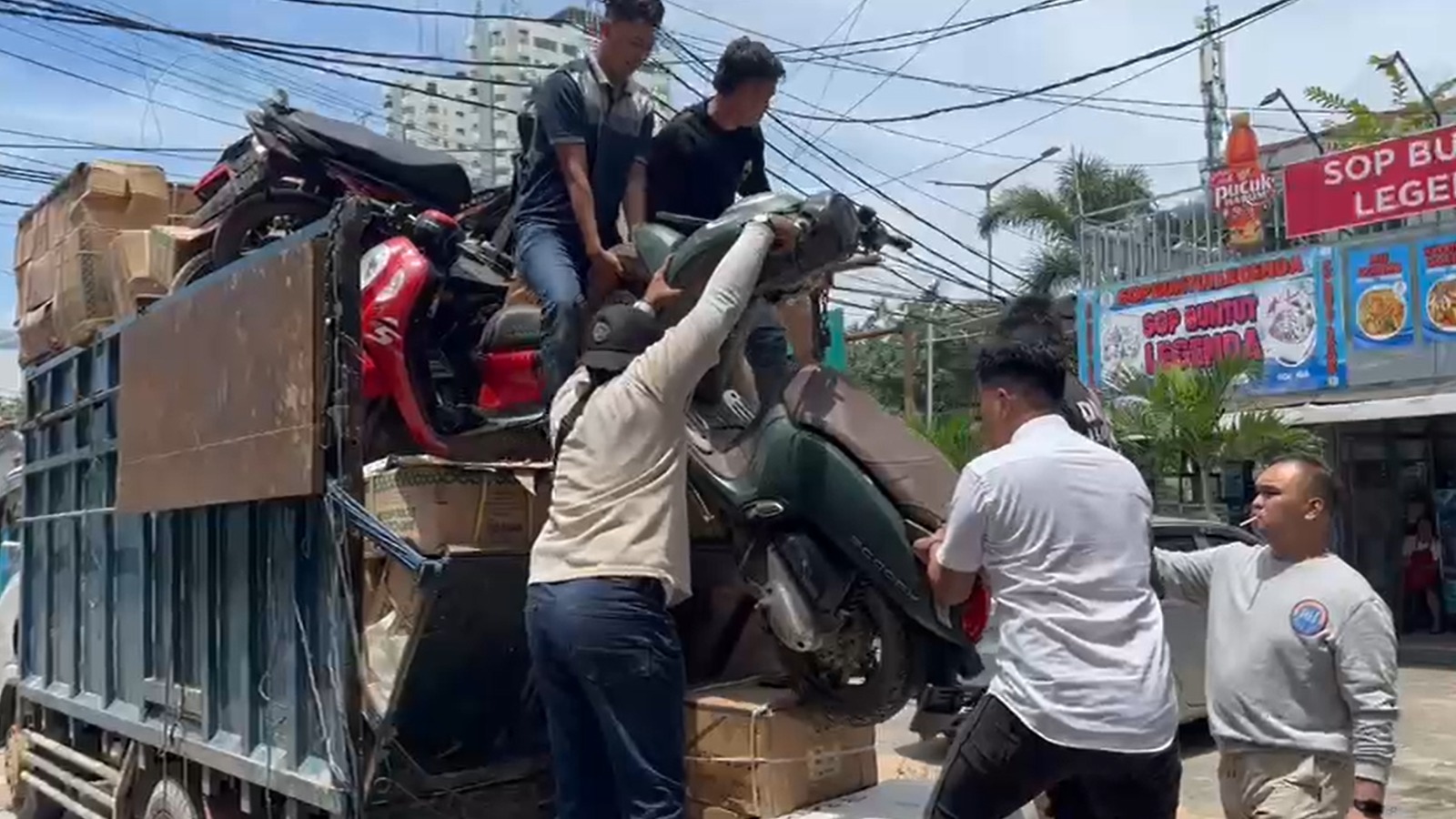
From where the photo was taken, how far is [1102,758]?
2793 mm

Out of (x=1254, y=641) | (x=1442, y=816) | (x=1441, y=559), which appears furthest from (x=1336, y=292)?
(x=1254, y=641)

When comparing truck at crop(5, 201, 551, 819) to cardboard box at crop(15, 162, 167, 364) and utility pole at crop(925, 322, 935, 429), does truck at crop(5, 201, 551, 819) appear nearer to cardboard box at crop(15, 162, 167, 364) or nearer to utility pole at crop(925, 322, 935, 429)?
cardboard box at crop(15, 162, 167, 364)

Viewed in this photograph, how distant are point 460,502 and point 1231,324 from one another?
1208cm

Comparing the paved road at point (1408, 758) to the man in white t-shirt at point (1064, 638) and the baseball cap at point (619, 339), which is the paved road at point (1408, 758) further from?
the baseball cap at point (619, 339)

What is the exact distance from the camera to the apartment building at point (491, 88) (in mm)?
11945

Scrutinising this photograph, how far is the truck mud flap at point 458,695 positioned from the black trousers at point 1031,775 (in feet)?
4.79

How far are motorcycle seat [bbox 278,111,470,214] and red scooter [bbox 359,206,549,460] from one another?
46 cm

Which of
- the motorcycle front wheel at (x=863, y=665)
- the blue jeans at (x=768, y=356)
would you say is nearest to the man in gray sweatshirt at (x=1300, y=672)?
the motorcycle front wheel at (x=863, y=665)

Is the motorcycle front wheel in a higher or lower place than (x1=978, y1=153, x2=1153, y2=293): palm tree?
lower

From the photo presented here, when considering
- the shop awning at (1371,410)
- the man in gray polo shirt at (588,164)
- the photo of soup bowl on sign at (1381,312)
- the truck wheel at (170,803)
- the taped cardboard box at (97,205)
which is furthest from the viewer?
the photo of soup bowl on sign at (1381,312)

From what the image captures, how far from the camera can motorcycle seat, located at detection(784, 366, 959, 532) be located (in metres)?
3.47

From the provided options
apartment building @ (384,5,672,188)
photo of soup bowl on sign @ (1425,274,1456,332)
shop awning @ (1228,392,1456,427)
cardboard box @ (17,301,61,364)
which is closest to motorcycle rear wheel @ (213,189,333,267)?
cardboard box @ (17,301,61,364)

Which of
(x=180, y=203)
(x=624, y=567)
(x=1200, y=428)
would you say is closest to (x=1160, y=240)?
(x=1200, y=428)

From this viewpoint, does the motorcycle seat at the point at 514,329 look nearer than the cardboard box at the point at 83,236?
Yes
